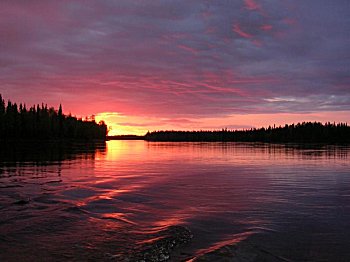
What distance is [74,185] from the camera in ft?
83.8

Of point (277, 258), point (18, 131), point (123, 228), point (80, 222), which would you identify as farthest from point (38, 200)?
point (18, 131)

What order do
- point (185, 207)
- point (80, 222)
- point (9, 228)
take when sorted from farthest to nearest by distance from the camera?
point (185, 207), point (80, 222), point (9, 228)

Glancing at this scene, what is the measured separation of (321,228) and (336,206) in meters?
5.53

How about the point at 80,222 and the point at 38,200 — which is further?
the point at 38,200

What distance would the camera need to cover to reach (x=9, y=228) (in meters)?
13.2

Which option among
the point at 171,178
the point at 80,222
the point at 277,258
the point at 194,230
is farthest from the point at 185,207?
the point at 171,178

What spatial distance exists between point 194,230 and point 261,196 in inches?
387

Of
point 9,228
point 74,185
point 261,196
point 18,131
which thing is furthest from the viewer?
point 18,131

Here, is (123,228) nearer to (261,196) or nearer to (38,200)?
(38,200)

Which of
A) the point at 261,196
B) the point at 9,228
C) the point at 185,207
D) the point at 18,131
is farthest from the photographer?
the point at 18,131

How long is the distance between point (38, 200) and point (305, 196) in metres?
17.5

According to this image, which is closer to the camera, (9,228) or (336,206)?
(9,228)

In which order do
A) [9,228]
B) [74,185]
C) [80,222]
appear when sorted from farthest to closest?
[74,185] → [80,222] → [9,228]

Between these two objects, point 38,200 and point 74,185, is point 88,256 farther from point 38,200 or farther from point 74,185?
point 74,185
